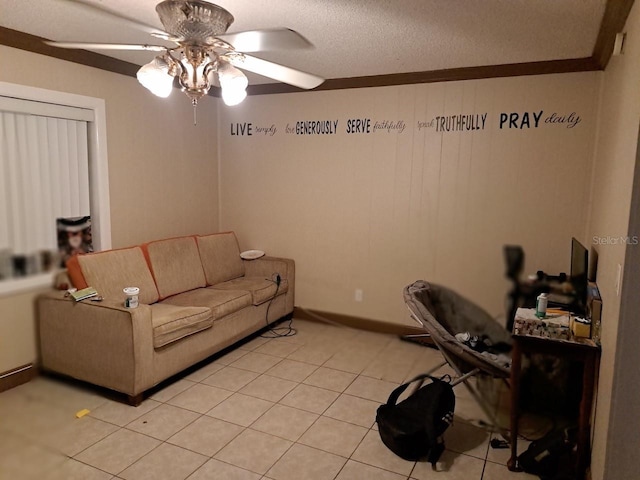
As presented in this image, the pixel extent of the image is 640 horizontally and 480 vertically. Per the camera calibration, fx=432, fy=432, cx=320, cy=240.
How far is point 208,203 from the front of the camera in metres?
4.08

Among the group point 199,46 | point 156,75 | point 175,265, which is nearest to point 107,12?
point 156,75

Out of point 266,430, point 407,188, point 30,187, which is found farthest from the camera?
point 407,188

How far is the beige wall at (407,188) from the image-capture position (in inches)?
117

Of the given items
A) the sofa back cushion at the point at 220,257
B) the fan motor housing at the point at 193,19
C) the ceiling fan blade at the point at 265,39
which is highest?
the fan motor housing at the point at 193,19

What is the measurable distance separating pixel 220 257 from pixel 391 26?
2.31m

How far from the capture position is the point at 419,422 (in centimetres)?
206

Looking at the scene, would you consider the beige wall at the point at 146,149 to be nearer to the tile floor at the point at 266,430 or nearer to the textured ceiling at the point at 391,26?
the textured ceiling at the point at 391,26

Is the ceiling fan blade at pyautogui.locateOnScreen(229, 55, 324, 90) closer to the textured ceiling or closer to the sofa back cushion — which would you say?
the textured ceiling

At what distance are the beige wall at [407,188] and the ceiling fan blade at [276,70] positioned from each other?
156 cm

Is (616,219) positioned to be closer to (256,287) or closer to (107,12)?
(107,12)

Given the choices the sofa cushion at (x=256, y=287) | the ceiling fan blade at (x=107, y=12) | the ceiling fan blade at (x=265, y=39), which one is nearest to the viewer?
the ceiling fan blade at (x=107, y=12)

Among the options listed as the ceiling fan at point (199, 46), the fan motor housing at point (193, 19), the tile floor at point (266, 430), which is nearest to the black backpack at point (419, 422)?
the tile floor at point (266, 430)

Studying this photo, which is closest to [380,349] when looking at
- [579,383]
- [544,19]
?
[579,383]

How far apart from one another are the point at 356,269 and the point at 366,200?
0.60 metres
